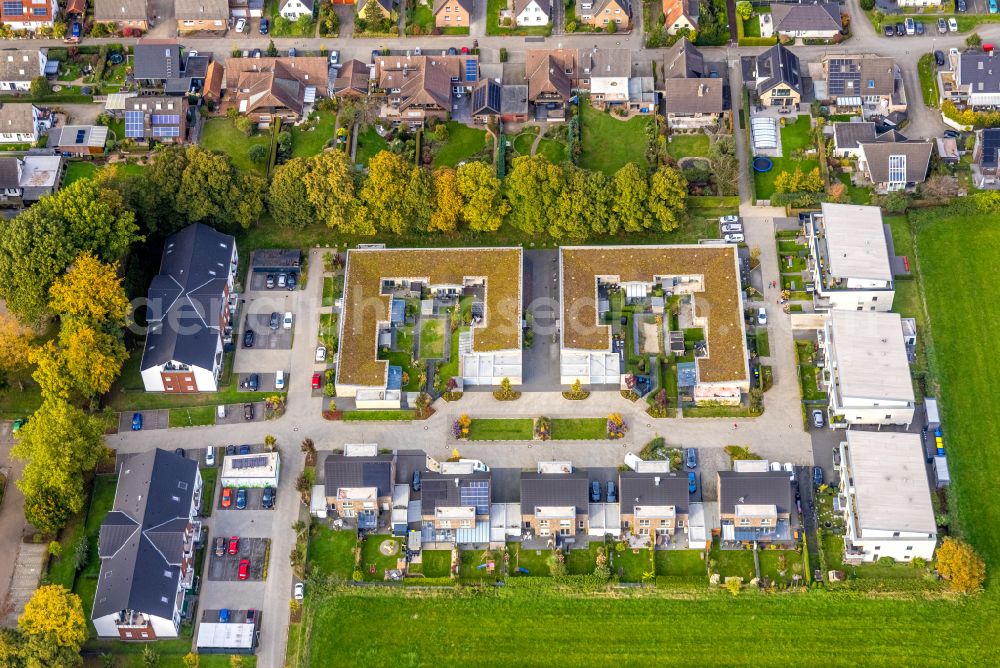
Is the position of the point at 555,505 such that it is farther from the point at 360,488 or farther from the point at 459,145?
the point at 459,145

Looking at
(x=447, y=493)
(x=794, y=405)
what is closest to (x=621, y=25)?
(x=794, y=405)

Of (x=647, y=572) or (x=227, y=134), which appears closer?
(x=647, y=572)

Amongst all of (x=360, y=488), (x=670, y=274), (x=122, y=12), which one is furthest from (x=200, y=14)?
(x=360, y=488)

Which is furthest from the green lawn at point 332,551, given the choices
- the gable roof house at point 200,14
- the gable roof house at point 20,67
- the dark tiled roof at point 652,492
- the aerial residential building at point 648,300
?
the gable roof house at point 200,14

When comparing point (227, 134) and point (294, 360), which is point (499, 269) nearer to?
point (294, 360)

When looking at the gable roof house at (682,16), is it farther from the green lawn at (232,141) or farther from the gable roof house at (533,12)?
the green lawn at (232,141)

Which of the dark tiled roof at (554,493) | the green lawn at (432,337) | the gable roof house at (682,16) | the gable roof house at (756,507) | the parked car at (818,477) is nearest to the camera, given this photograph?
the gable roof house at (756,507)
